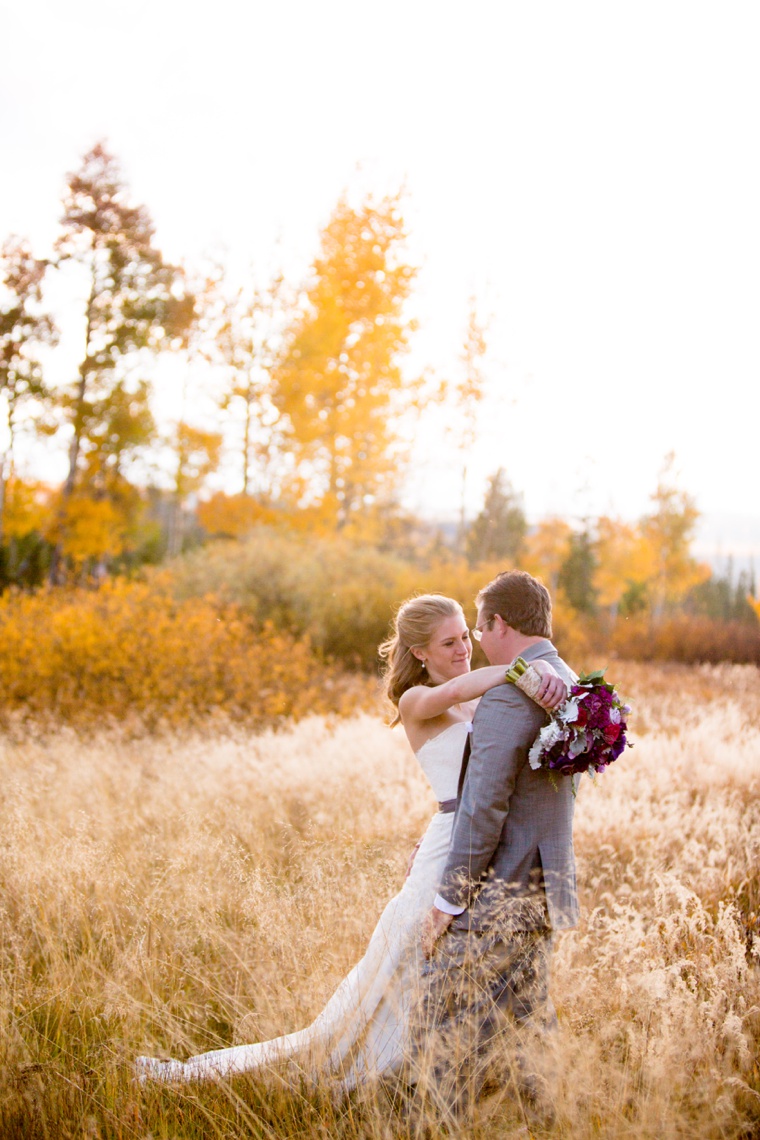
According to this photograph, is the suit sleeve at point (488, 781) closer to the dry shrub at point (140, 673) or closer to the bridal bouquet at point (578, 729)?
the bridal bouquet at point (578, 729)

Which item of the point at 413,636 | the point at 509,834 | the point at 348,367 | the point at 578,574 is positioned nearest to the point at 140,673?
the point at 413,636

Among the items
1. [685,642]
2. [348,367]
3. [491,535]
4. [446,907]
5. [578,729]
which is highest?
[348,367]

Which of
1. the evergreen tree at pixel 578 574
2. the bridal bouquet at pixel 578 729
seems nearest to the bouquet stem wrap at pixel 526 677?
the bridal bouquet at pixel 578 729

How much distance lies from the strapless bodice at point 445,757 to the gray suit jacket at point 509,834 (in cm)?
19

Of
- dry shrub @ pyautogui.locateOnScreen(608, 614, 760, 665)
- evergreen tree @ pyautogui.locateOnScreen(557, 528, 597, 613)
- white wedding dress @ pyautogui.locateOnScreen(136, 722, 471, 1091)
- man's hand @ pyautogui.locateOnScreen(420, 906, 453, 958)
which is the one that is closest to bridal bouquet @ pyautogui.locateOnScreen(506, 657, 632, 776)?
white wedding dress @ pyautogui.locateOnScreen(136, 722, 471, 1091)

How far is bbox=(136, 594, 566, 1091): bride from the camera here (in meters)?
2.91

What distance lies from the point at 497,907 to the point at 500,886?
0.06m

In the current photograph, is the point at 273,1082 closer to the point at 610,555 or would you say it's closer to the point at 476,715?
the point at 476,715

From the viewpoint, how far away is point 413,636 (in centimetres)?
322

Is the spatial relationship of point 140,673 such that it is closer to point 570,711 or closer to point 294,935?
point 294,935

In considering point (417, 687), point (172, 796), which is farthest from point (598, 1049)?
point (172, 796)

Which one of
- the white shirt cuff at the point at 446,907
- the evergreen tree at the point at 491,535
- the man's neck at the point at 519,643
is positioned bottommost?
the white shirt cuff at the point at 446,907

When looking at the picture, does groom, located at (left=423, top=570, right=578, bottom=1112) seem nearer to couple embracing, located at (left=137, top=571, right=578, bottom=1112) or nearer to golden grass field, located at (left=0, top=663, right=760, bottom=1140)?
couple embracing, located at (left=137, top=571, right=578, bottom=1112)

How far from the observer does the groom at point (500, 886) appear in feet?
8.90
